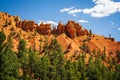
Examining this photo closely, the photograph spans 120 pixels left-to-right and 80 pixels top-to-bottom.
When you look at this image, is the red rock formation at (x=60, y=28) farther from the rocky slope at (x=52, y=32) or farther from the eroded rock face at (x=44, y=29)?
the eroded rock face at (x=44, y=29)

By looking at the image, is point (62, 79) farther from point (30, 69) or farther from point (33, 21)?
point (33, 21)

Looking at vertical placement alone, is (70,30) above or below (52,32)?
above

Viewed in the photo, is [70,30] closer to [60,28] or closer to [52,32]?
[60,28]

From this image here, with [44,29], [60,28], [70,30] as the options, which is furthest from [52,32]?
[70,30]

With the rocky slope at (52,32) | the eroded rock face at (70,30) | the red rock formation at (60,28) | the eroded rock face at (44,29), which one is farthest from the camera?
the red rock formation at (60,28)

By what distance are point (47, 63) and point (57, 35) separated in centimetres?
10403

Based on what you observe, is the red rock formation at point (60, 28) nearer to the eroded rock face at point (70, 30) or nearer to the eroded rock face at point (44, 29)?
the eroded rock face at point (70, 30)

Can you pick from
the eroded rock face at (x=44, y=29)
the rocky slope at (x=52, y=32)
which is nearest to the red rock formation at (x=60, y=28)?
the rocky slope at (x=52, y=32)

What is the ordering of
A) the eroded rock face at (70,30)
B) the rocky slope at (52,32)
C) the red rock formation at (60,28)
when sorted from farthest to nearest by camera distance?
the red rock formation at (60,28) → the eroded rock face at (70,30) → the rocky slope at (52,32)

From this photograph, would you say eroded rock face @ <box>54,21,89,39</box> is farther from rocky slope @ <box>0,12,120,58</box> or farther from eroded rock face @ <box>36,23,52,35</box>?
eroded rock face @ <box>36,23,52,35</box>

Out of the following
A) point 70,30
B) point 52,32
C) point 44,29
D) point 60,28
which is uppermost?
point 60,28

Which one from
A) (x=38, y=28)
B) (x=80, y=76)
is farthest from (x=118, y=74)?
(x=38, y=28)

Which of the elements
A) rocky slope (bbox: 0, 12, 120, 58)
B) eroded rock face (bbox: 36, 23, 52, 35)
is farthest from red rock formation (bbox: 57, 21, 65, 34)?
eroded rock face (bbox: 36, 23, 52, 35)

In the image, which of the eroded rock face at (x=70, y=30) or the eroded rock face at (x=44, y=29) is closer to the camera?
the eroded rock face at (x=44, y=29)
